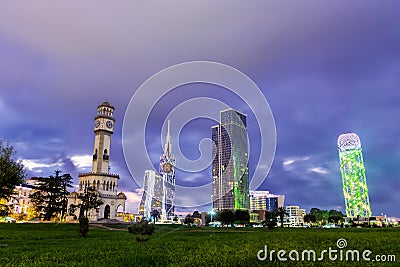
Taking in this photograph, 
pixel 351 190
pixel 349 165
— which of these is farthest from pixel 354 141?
pixel 351 190

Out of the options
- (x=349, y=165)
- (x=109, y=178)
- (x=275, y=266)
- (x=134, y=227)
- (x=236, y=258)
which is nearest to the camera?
(x=275, y=266)

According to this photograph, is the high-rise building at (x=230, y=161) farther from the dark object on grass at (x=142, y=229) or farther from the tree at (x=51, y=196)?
the tree at (x=51, y=196)

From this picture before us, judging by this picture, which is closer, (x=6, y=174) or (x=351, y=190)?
(x=6, y=174)

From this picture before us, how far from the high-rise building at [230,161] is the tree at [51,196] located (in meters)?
42.2

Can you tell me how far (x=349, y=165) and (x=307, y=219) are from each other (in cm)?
2851

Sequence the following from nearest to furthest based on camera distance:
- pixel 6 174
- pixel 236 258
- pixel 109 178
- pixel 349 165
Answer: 1. pixel 236 258
2. pixel 6 174
3. pixel 109 178
4. pixel 349 165

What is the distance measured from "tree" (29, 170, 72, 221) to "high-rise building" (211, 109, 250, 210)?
138ft

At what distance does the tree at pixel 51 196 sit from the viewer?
263 feet

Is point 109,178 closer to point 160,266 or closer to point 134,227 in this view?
point 134,227

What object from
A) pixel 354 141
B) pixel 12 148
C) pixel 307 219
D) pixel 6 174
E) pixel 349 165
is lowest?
pixel 307 219

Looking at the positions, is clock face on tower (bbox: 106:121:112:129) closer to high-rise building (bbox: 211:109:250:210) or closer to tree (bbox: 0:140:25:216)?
high-rise building (bbox: 211:109:250:210)

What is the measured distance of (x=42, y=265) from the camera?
10047mm

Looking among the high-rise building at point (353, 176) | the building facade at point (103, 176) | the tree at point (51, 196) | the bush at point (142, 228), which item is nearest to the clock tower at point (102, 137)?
the building facade at point (103, 176)

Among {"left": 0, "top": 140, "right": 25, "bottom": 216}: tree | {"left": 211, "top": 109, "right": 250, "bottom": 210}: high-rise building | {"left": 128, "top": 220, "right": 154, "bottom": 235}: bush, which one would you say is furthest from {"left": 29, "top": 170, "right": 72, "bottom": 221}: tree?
{"left": 128, "top": 220, "right": 154, "bottom": 235}: bush
